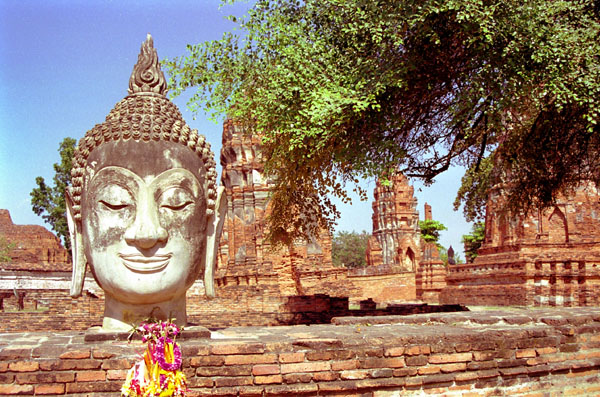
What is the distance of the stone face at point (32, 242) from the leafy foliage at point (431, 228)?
42148 millimetres

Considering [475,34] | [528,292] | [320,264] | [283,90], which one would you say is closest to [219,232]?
[283,90]

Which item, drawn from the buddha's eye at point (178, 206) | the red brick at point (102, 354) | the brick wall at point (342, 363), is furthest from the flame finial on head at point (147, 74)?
the red brick at point (102, 354)

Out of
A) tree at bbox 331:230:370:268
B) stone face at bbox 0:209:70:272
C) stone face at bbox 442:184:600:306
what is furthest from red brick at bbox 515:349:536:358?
tree at bbox 331:230:370:268

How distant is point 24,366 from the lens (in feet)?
12.0

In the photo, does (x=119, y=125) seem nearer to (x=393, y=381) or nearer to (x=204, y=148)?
(x=204, y=148)

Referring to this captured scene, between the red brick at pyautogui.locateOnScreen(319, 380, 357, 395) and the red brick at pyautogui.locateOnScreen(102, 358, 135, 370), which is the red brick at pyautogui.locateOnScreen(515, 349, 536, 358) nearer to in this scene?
the red brick at pyautogui.locateOnScreen(319, 380, 357, 395)

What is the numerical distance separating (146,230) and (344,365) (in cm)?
167

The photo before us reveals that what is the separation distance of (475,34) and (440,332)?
479 cm

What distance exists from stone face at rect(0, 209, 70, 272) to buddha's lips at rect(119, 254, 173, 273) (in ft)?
87.7

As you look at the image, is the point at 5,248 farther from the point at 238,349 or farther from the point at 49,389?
the point at 238,349

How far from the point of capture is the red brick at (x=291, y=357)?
3826mm

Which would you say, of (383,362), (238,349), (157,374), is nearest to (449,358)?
(383,362)

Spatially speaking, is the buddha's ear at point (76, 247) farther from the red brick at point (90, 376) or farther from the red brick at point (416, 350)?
the red brick at point (416, 350)

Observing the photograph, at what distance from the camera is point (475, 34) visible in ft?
25.6
